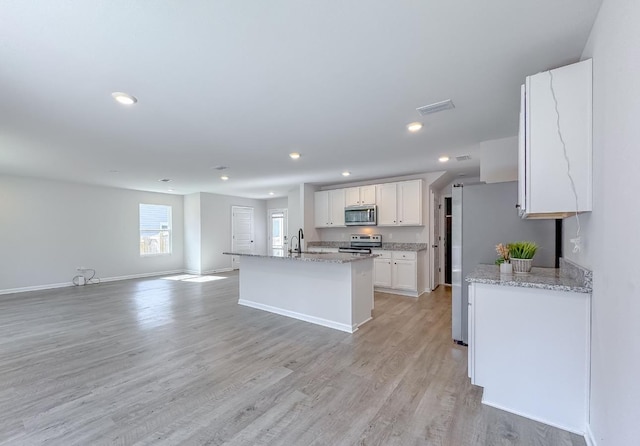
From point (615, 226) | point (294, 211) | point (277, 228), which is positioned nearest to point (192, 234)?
point (277, 228)

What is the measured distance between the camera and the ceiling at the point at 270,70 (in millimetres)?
1528

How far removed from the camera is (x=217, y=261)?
877 centimetres

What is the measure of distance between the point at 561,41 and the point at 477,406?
2484 millimetres

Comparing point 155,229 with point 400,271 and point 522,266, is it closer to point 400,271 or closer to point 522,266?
point 400,271

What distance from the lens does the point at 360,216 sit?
6.34 m

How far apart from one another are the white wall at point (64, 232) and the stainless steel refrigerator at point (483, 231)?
797cm

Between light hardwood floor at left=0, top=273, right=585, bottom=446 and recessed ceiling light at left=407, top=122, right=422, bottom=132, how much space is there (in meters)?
2.43

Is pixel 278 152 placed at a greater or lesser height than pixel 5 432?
greater

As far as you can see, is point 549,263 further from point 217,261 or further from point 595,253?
point 217,261

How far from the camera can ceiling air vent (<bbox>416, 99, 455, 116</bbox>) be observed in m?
2.61

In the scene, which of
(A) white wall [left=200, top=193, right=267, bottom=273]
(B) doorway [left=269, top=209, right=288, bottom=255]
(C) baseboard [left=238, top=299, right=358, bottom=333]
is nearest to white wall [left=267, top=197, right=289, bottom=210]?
(B) doorway [left=269, top=209, right=288, bottom=255]

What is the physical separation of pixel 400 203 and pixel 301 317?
3.11m

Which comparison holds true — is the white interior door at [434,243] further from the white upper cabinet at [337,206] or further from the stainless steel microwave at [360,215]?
the white upper cabinet at [337,206]

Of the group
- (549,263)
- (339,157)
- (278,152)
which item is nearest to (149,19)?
(278,152)
